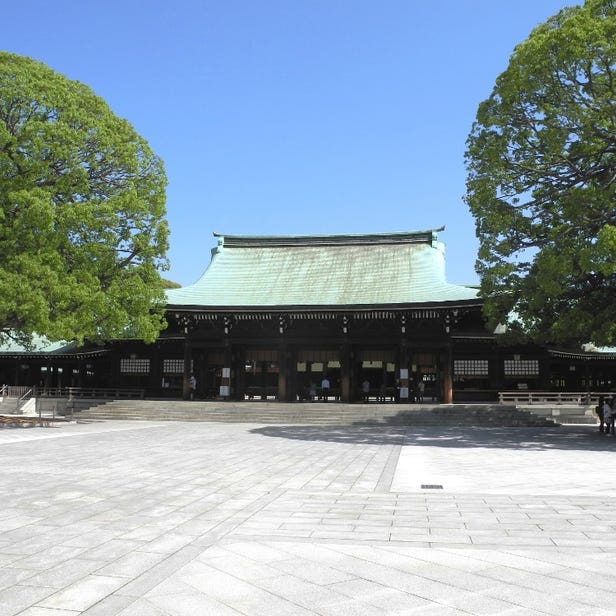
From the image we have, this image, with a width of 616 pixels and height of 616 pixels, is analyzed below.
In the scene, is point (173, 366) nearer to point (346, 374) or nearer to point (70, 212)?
point (346, 374)

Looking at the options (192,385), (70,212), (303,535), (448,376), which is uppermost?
(70,212)

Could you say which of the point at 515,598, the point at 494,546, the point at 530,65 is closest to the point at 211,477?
the point at 494,546

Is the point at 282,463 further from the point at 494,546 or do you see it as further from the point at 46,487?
the point at 494,546

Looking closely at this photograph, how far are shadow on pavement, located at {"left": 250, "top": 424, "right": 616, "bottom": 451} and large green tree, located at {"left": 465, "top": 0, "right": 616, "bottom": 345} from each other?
3.15m

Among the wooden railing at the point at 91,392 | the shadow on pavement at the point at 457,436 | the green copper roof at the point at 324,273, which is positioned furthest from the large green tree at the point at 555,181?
the wooden railing at the point at 91,392

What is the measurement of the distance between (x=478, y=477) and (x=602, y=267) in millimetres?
7439

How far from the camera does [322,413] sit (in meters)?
23.9

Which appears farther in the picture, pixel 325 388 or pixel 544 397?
pixel 325 388

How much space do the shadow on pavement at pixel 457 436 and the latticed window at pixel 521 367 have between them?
502 cm

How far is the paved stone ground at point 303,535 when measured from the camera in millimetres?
3951

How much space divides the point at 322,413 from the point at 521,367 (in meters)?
10.3

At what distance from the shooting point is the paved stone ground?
3951mm

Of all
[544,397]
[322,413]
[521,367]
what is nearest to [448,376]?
[521,367]

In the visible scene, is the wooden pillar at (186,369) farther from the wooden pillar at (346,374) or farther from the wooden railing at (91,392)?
the wooden pillar at (346,374)
